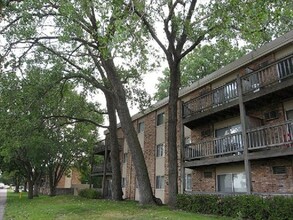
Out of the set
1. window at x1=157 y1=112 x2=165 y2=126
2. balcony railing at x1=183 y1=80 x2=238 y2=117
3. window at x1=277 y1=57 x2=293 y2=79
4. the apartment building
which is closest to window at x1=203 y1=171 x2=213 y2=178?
the apartment building

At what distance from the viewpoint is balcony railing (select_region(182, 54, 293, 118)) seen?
44.0 ft

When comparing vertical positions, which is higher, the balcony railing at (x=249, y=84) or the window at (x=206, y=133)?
the balcony railing at (x=249, y=84)

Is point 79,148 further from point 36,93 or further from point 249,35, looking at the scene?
point 249,35

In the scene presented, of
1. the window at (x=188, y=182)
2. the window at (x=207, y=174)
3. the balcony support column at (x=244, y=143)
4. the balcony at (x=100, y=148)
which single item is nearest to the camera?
the balcony support column at (x=244, y=143)

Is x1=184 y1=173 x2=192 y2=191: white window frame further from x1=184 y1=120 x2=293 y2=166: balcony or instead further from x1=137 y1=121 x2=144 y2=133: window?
x1=137 y1=121 x2=144 y2=133: window

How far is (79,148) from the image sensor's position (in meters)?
33.5

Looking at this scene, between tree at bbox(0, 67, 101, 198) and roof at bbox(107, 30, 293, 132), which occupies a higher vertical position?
roof at bbox(107, 30, 293, 132)

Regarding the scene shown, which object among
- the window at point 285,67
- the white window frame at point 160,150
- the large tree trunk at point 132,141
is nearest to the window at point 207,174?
the large tree trunk at point 132,141

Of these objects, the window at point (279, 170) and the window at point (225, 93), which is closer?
the window at point (279, 170)

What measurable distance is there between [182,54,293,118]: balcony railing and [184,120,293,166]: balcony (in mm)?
1940

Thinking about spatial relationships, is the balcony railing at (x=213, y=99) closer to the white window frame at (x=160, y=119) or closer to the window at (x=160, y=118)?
the white window frame at (x=160, y=119)

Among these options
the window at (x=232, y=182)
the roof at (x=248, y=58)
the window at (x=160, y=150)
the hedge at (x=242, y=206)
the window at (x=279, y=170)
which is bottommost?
the hedge at (x=242, y=206)

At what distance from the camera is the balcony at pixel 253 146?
1258 centimetres

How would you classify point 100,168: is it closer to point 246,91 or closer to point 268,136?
point 246,91
